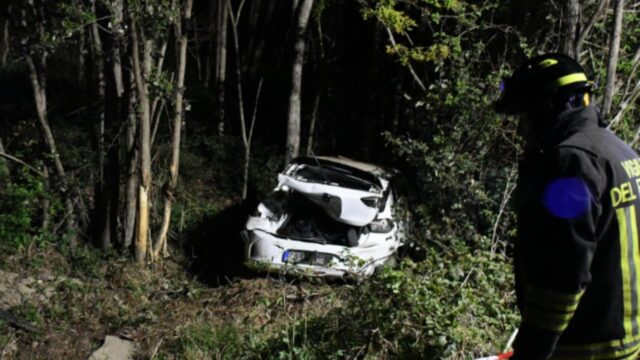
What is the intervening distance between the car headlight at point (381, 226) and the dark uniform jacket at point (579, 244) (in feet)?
18.0

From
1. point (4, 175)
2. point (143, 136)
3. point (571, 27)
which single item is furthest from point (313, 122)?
point (571, 27)

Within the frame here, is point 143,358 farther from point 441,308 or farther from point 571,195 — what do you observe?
point 571,195

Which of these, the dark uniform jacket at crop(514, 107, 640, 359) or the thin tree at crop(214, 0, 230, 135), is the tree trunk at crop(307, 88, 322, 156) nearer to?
the thin tree at crop(214, 0, 230, 135)

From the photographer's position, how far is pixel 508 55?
31.4ft

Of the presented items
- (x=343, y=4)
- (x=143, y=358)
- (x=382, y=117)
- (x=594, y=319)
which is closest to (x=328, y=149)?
(x=382, y=117)

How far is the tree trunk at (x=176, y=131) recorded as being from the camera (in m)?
8.90

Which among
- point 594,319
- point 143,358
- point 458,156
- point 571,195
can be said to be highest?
point 571,195

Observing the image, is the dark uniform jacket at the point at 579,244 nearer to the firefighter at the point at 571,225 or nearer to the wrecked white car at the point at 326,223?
the firefighter at the point at 571,225

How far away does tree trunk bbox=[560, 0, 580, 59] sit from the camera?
7.50 m

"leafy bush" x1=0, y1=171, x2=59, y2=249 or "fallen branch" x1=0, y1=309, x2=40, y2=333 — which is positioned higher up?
"leafy bush" x1=0, y1=171, x2=59, y2=249

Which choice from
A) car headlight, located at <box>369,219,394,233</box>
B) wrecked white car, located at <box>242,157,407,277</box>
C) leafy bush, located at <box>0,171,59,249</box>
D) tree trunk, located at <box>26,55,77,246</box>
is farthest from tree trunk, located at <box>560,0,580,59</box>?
leafy bush, located at <box>0,171,59,249</box>

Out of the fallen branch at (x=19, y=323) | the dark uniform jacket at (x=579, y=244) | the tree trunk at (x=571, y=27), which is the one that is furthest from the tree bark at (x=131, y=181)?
the dark uniform jacket at (x=579, y=244)

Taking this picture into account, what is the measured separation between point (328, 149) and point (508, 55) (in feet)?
17.3

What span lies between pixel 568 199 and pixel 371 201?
5836 millimetres
